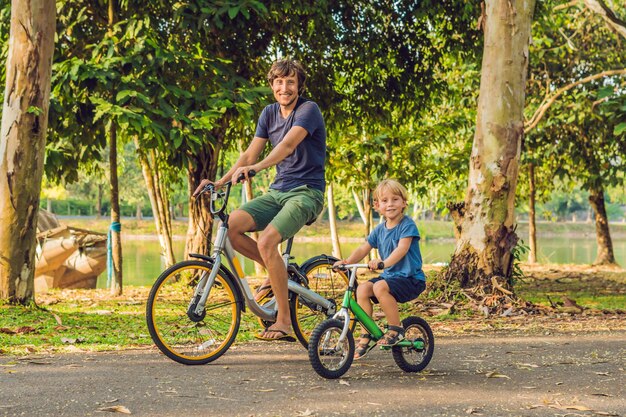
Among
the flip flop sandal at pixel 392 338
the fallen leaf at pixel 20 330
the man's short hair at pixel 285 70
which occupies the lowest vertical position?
the fallen leaf at pixel 20 330

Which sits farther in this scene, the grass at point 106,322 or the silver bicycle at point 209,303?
the grass at point 106,322

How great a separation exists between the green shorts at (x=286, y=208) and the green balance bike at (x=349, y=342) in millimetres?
491

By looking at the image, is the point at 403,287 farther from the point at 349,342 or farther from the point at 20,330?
the point at 20,330

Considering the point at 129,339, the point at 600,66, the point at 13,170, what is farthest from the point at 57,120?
the point at 600,66

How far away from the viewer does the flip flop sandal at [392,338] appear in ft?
18.5

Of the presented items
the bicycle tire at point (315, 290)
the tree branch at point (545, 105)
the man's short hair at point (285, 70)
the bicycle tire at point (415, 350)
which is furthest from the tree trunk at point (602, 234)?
the man's short hair at point (285, 70)

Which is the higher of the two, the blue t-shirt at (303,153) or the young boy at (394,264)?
the blue t-shirt at (303,153)

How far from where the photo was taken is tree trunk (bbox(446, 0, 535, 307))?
1037 centimetres

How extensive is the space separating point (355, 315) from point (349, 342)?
192 millimetres

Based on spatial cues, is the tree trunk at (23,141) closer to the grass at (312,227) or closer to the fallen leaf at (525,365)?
the fallen leaf at (525,365)

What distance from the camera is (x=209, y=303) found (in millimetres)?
5926

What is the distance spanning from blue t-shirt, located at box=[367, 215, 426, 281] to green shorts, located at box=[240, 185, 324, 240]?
51cm

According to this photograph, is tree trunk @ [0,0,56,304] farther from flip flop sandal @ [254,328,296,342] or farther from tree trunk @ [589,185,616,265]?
tree trunk @ [589,185,616,265]

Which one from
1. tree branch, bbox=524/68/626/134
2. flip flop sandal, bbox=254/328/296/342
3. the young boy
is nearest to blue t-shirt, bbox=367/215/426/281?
the young boy
